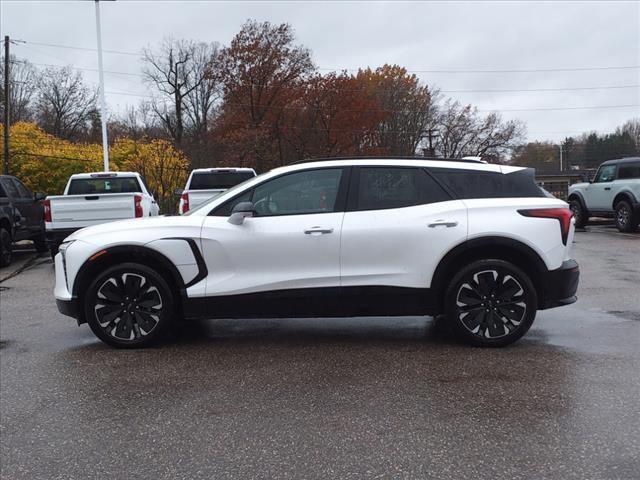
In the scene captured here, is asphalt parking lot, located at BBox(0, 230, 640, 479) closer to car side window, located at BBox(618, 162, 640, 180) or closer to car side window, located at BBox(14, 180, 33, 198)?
car side window, located at BBox(14, 180, 33, 198)

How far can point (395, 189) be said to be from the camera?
207 inches

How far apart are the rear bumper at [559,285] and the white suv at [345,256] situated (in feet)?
0.03

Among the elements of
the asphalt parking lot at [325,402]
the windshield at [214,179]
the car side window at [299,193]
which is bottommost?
the asphalt parking lot at [325,402]

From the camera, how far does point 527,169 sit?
5.54 m

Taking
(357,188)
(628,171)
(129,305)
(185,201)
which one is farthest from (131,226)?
(628,171)

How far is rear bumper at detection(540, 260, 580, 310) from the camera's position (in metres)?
5.10

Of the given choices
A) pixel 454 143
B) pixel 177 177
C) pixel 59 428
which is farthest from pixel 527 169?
pixel 454 143

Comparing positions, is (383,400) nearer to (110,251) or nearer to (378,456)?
(378,456)

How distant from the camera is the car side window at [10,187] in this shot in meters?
13.1

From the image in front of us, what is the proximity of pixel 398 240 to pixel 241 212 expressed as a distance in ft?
4.63

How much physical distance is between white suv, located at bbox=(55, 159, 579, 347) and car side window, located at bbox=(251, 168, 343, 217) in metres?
0.01

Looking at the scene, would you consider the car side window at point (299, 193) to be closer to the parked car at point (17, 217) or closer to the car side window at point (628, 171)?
the parked car at point (17, 217)

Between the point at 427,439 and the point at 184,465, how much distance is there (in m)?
1.40

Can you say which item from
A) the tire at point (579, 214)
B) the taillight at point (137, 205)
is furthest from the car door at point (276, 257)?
the tire at point (579, 214)
